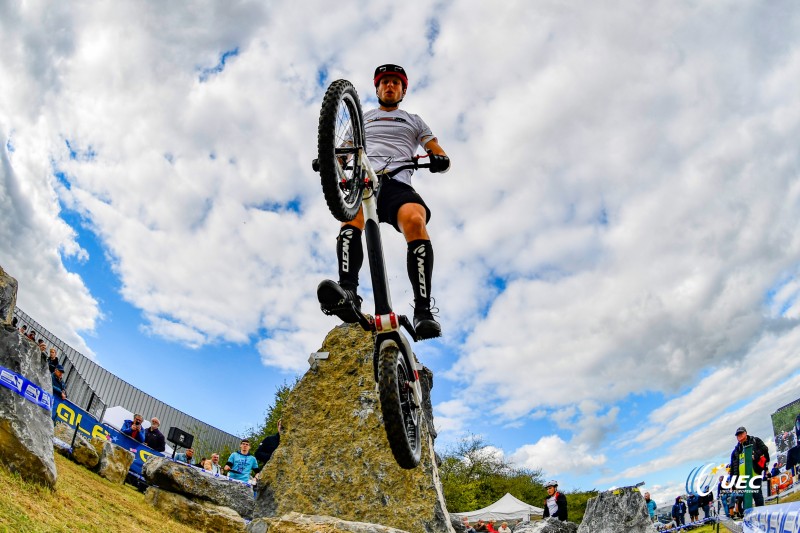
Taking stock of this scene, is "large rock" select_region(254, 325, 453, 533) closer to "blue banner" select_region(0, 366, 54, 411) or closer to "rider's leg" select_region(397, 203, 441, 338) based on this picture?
"blue banner" select_region(0, 366, 54, 411)

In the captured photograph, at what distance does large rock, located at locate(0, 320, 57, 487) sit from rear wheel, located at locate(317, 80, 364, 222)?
5163 mm

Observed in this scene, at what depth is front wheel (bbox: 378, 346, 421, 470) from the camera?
161 inches

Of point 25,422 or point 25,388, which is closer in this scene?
point 25,422

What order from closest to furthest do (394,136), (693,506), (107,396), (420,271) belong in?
(420,271) → (394,136) → (693,506) → (107,396)

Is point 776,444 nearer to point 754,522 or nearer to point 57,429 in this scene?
point 754,522

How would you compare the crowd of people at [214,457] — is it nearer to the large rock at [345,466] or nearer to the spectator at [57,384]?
the spectator at [57,384]

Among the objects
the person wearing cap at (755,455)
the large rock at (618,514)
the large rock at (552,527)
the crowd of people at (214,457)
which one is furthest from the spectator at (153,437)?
the person wearing cap at (755,455)

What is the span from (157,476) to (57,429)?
2.32 m

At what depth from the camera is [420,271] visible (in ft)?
Result: 15.9

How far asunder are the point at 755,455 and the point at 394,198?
10.8 metres

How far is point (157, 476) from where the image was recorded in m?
10.5

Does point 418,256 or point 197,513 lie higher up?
point 418,256

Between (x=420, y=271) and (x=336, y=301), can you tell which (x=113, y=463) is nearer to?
(x=336, y=301)

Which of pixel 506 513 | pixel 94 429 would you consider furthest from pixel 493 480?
pixel 94 429
